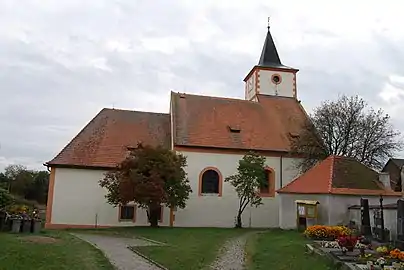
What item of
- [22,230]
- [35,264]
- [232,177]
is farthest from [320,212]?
[35,264]

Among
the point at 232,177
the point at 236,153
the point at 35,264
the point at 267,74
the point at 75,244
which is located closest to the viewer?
the point at 35,264

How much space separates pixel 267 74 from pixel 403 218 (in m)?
28.0

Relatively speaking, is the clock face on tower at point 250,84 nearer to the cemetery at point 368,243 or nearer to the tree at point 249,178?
the tree at point 249,178

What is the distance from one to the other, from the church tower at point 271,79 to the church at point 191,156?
391 cm

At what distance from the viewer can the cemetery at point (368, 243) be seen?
38.3 feet

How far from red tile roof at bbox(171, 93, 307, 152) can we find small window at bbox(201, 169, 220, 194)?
200 cm

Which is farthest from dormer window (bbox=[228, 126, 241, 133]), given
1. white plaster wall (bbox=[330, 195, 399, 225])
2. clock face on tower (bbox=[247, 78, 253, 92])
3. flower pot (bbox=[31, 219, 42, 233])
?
flower pot (bbox=[31, 219, 42, 233])

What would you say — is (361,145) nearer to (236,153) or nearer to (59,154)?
(236,153)

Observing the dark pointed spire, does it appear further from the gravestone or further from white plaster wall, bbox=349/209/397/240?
the gravestone

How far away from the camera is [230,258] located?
572 inches

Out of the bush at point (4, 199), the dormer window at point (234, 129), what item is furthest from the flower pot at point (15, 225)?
the dormer window at point (234, 129)

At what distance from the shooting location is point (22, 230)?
21422 mm

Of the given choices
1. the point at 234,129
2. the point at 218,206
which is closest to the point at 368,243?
the point at 218,206

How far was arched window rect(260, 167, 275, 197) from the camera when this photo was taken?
33.3m
